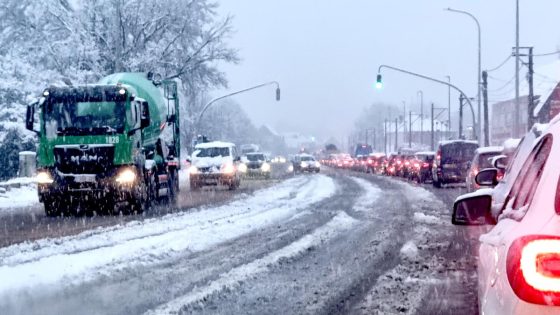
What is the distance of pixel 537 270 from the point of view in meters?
3.09

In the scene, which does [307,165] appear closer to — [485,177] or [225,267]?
[225,267]

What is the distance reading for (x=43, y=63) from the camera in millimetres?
43781

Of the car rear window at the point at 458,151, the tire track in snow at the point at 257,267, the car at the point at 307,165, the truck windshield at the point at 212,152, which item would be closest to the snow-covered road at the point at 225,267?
the tire track in snow at the point at 257,267

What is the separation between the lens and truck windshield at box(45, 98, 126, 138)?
19.5 meters

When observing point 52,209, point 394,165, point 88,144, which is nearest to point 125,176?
point 88,144

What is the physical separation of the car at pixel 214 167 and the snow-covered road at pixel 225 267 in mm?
14936

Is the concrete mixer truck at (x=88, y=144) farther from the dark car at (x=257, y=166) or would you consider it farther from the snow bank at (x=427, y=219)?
the dark car at (x=257, y=166)

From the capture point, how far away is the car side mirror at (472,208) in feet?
17.3

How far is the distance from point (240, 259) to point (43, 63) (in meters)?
35.3

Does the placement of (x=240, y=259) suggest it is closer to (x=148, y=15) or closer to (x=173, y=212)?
(x=173, y=212)

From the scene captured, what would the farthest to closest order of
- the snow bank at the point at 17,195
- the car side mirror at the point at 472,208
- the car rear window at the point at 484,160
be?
the snow bank at the point at 17,195 → the car rear window at the point at 484,160 → the car side mirror at the point at 472,208

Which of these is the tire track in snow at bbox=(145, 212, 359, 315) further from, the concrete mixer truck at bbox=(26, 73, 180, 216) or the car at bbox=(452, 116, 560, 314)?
the concrete mixer truck at bbox=(26, 73, 180, 216)

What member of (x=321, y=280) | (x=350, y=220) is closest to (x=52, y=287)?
(x=321, y=280)

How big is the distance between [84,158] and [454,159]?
18766 millimetres
